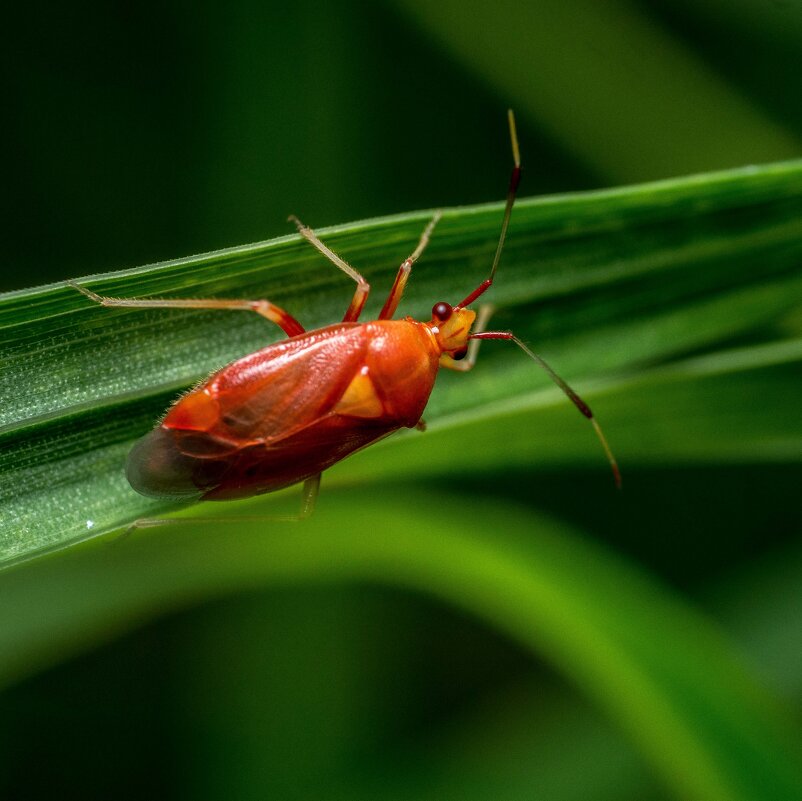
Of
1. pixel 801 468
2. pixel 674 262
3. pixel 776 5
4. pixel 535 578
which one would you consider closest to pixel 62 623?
pixel 535 578

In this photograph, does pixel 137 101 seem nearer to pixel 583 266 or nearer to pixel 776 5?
pixel 583 266

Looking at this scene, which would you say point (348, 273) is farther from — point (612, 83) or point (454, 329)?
point (612, 83)

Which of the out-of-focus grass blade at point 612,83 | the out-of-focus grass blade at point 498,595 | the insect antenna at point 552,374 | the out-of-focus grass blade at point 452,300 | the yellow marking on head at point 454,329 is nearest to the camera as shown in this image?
the out-of-focus grass blade at point 452,300

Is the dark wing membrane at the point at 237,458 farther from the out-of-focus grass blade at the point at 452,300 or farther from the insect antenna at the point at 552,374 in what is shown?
the insect antenna at the point at 552,374

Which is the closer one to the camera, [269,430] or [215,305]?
[215,305]

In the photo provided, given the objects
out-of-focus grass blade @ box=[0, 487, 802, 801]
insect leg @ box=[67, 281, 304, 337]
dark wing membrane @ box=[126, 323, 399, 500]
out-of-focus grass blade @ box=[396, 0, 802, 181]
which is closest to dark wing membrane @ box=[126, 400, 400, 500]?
dark wing membrane @ box=[126, 323, 399, 500]

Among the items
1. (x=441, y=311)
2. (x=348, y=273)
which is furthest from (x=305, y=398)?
(x=441, y=311)

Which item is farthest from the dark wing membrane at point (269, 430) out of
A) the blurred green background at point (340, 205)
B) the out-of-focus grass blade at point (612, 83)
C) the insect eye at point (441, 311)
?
the out-of-focus grass blade at point (612, 83)
